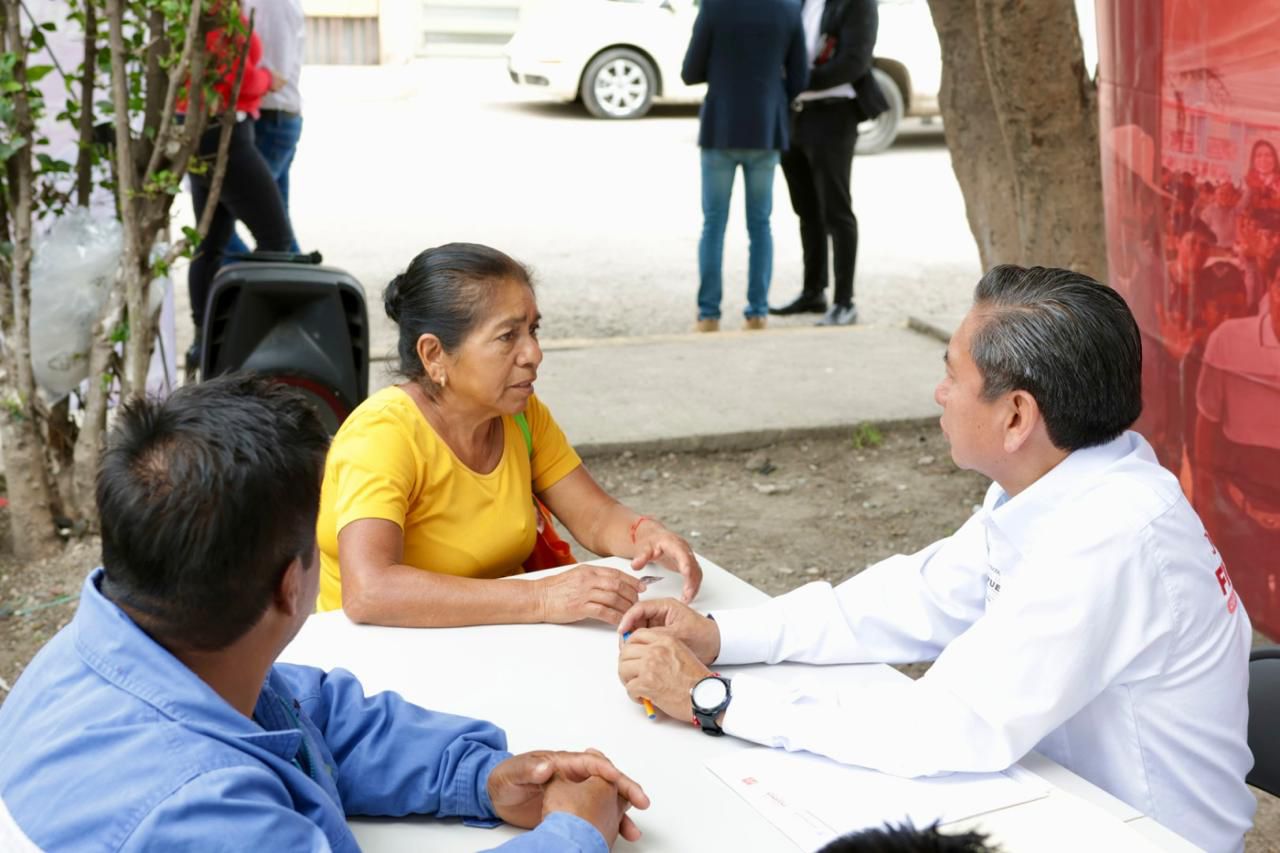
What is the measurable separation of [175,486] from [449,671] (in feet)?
2.86

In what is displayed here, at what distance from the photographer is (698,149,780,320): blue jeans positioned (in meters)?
6.89

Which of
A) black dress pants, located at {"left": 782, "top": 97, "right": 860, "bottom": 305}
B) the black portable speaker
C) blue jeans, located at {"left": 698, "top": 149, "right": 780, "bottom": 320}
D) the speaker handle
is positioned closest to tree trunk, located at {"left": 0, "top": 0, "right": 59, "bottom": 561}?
the black portable speaker

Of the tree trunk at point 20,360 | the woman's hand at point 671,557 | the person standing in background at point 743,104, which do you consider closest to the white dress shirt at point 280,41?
the tree trunk at point 20,360

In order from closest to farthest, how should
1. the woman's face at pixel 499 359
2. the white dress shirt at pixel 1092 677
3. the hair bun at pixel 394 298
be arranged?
the white dress shirt at pixel 1092 677
the woman's face at pixel 499 359
the hair bun at pixel 394 298

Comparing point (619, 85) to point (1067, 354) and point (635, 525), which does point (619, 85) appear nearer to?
point (635, 525)

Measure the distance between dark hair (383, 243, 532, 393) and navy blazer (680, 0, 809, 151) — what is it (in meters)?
4.31

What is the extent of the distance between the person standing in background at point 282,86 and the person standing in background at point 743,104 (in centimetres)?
197

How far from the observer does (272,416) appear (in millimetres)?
1299

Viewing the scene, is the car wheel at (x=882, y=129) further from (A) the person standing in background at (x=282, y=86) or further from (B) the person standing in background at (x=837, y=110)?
(A) the person standing in background at (x=282, y=86)

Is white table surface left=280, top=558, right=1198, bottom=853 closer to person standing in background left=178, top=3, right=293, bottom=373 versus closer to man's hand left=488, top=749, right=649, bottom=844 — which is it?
man's hand left=488, top=749, right=649, bottom=844

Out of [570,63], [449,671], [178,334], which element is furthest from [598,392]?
[570,63]

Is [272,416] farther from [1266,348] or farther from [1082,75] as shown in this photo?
[1082,75]

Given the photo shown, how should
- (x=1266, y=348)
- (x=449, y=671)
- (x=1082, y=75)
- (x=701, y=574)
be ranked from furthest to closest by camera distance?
1. (x=1082, y=75)
2. (x=1266, y=348)
3. (x=701, y=574)
4. (x=449, y=671)

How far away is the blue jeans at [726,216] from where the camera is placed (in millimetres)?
6891
